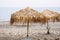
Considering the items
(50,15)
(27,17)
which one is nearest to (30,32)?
(27,17)

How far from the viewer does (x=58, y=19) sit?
156 centimetres

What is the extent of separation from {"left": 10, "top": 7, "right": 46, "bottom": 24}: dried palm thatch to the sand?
0.26ft

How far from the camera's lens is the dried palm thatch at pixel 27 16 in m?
1.54

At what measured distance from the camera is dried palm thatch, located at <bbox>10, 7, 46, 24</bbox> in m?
1.54

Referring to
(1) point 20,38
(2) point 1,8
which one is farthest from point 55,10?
(2) point 1,8

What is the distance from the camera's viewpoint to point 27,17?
154 centimetres

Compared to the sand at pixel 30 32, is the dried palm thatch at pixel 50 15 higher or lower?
higher

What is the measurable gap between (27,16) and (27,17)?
0.01m

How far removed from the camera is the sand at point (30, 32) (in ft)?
5.19

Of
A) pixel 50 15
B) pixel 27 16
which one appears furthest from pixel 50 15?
pixel 27 16

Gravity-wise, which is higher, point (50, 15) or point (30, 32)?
point (50, 15)

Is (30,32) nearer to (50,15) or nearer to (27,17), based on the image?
(27,17)

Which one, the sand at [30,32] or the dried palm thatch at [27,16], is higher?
the dried palm thatch at [27,16]
